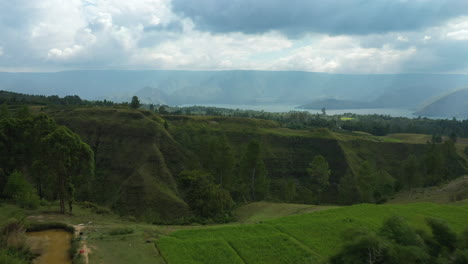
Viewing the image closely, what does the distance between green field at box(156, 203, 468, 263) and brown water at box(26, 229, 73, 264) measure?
649cm

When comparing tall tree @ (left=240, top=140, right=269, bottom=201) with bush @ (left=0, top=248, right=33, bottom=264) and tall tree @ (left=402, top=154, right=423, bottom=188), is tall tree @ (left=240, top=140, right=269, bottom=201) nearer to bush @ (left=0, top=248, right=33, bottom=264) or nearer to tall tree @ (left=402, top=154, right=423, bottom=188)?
tall tree @ (left=402, top=154, right=423, bottom=188)

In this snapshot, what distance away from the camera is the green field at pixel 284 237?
21109 millimetres

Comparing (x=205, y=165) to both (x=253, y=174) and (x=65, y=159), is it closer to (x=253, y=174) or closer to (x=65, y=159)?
(x=253, y=174)

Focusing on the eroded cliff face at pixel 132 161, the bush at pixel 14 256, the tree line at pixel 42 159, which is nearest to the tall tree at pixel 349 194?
Result: the eroded cliff face at pixel 132 161

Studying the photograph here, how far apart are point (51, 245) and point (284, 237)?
1754cm

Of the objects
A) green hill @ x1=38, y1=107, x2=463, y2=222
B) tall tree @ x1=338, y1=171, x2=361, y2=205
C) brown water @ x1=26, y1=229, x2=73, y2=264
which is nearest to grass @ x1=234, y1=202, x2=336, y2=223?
green hill @ x1=38, y1=107, x2=463, y2=222

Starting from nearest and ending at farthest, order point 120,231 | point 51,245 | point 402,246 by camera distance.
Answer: point 402,246 → point 51,245 → point 120,231

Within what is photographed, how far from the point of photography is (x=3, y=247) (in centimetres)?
1911

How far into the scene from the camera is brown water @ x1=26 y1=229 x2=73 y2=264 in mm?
20469

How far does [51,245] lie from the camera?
→ 22.5 meters

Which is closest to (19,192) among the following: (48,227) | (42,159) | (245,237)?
(42,159)

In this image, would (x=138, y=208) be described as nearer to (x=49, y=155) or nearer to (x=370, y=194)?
(x=49, y=155)

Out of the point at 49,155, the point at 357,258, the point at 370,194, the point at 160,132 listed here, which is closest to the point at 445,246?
the point at 357,258

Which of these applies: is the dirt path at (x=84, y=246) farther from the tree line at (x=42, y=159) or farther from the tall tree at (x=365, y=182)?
the tall tree at (x=365, y=182)
